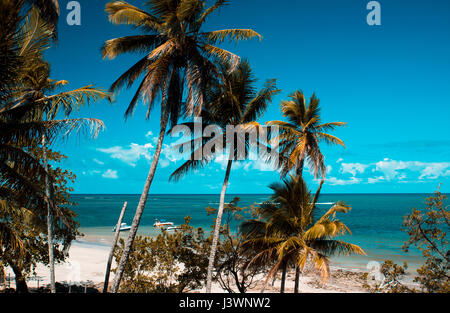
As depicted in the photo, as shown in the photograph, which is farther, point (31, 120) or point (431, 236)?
point (431, 236)

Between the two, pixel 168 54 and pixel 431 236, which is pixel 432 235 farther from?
pixel 168 54

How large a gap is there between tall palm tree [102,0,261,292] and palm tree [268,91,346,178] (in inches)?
163

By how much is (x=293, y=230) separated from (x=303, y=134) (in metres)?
4.68

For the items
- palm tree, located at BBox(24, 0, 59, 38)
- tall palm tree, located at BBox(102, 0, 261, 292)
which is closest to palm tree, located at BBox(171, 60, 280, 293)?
tall palm tree, located at BBox(102, 0, 261, 292)

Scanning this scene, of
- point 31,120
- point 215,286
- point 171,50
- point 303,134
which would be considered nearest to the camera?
point 31,120

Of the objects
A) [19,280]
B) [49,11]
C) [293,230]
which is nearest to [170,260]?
[293,230]

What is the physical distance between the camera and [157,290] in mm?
12195

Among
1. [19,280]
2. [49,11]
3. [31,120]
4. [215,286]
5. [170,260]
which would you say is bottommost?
[215,286]

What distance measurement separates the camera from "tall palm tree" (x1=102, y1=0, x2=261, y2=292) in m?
9.85

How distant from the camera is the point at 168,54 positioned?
403 inches

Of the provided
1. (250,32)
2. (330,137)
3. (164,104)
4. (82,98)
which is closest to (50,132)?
(82,98)

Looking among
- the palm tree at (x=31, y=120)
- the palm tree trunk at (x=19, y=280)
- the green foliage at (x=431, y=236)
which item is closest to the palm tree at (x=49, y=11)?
the palm tree at (x=31, y=120)

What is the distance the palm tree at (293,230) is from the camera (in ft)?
31.1

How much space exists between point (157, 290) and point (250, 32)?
10277 mm
